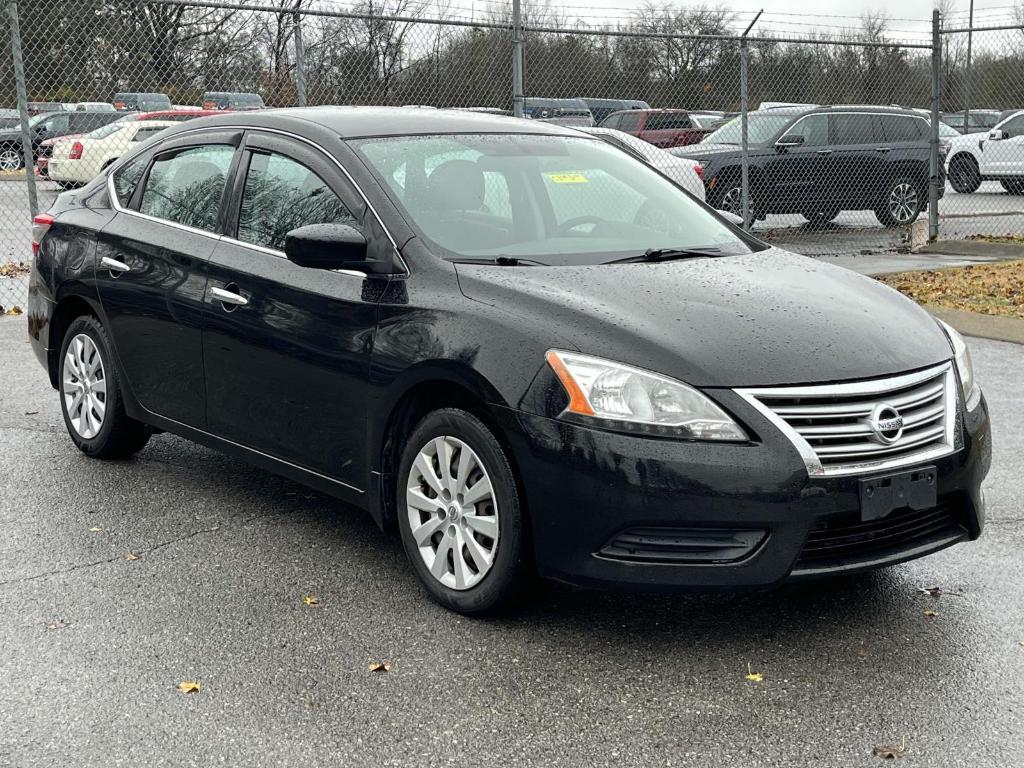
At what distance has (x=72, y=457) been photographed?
6.19 meters

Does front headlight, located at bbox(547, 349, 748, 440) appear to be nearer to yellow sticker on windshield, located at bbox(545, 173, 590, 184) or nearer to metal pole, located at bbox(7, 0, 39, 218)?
yellow sticker on windshield, located at bbox(545, 173, 590, 184)

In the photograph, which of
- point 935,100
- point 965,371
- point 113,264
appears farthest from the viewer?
point 935,100

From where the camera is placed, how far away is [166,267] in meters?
5.34

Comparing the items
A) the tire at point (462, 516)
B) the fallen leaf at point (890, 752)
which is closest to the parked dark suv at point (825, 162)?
the tire at point (462, 516)

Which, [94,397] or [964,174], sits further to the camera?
[964,174]

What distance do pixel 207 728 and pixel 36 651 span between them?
839 millimetres

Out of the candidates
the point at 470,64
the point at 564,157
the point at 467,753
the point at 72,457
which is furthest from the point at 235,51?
the point at 467,753

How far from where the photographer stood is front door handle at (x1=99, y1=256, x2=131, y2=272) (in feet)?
18.4

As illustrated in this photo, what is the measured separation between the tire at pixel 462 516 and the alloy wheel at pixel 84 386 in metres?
2.23

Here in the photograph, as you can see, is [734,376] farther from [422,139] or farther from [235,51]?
[235,51]

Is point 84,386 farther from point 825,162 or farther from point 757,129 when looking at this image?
point 825,162

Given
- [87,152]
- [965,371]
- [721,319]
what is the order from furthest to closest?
[87,152], [965,371], [721,319]

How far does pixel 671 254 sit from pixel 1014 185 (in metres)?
24.0

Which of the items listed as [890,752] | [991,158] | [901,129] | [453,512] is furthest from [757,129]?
[890,752]
